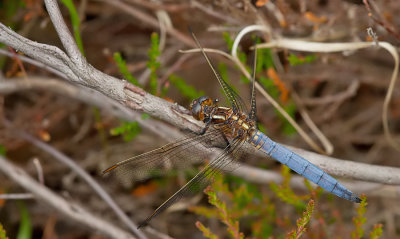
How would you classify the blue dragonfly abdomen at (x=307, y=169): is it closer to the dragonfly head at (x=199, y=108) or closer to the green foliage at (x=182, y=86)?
the dragonfly head at (x=199, y=108)

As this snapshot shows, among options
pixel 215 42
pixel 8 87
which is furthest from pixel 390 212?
pixel 8 87

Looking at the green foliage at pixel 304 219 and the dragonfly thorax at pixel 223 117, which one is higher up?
the dragonfly thorax at pixel 223 117

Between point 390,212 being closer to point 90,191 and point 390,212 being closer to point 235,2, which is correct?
point 235,2

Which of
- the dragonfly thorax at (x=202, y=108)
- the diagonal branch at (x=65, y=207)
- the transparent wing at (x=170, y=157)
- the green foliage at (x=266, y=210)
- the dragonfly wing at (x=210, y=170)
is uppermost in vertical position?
the dragonfly thorax at (x=202, y=108)

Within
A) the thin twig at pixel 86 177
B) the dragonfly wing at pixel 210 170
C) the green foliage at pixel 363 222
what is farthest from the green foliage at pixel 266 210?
the thin twig at pixel 86 177

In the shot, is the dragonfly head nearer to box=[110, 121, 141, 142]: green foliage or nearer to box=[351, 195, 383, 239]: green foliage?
box=[110, 121, 141, 142]: green foliage

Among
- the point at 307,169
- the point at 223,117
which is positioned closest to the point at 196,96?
the point at 223,117

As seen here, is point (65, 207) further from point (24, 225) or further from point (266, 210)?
point (266, 210)
